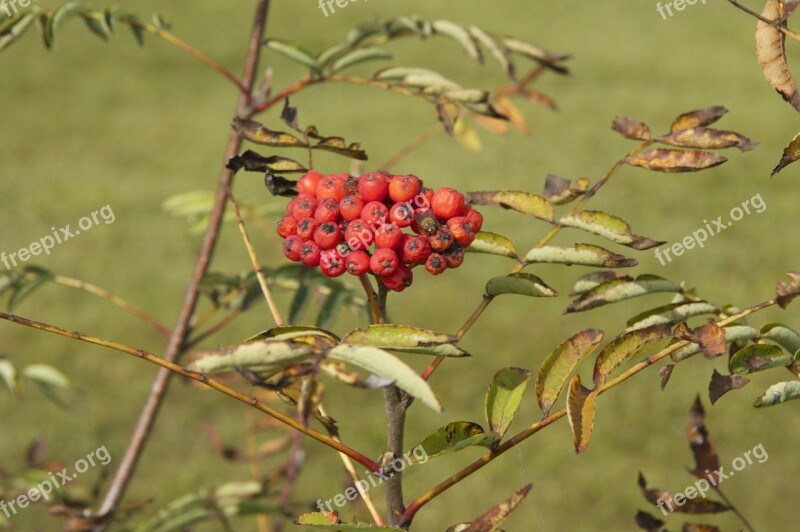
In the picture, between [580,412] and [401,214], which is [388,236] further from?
[580,412]

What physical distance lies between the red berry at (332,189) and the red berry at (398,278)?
9 centimetres

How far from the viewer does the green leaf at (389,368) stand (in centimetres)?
63

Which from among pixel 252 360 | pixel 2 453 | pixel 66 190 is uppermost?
pixel 66 190

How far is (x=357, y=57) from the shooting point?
144 centimetres

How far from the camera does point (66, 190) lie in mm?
5195

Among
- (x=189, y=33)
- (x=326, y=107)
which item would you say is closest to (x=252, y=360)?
(x=326, y=107)

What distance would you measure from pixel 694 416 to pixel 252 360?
25.5 inches

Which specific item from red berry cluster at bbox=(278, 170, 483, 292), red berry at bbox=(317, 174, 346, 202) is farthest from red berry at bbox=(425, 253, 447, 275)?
red berry at bbox=(317, 174, 346, 202)

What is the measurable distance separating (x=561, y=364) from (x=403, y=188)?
8.7 inches

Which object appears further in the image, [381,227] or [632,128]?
[632,128]

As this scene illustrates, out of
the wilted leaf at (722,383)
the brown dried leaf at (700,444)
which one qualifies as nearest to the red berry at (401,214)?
the wilted leaf at (722,383)

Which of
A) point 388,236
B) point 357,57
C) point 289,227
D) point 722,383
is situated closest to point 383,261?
point 388,236

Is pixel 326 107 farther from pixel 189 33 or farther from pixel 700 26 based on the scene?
pixel 700 26

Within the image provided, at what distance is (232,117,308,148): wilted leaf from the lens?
93 cm
